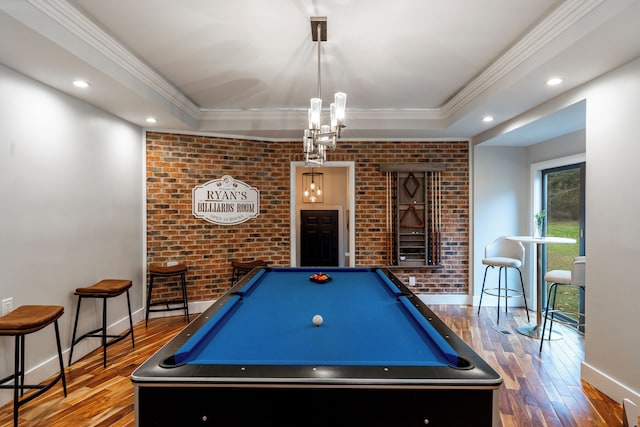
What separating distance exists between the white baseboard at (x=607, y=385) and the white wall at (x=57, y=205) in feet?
14.1

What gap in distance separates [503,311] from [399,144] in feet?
8.88

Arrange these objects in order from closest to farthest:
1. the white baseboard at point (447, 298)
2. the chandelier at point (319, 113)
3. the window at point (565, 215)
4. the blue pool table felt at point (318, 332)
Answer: the blue pool table felt at point (318, 332), the chandelier at point (319, 113), the window at point (565, 215), the white baseboard at point (447, 298)

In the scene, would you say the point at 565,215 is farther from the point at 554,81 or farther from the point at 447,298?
the point at 554,81

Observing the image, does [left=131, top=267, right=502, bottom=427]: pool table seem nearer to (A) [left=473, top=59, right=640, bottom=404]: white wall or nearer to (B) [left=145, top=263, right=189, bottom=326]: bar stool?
(A) [left=473, top=59, right=640, bottom=404]: white wall

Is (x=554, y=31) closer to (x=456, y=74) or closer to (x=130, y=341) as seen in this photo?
(x=456, y=74)

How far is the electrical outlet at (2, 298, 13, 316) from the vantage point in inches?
91.1

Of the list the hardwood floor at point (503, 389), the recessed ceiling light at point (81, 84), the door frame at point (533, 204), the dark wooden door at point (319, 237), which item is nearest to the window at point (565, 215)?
the door frame at point (533, 204)

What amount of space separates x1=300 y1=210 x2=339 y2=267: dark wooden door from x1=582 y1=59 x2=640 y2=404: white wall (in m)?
4.83

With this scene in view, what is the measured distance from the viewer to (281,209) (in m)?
4.73

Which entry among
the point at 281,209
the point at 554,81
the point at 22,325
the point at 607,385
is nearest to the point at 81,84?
the point at 22,325

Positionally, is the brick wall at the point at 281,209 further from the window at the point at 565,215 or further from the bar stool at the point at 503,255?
the window at the point at 565,215

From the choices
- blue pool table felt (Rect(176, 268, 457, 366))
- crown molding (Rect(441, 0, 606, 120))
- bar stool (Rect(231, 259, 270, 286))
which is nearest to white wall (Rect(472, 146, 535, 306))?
crown molding (Rect(441, 0, 606, 120))

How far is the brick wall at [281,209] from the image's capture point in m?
4.36

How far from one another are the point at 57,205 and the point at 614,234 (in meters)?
4.38
